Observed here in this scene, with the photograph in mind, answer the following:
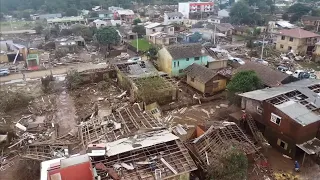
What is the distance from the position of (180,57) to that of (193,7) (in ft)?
173

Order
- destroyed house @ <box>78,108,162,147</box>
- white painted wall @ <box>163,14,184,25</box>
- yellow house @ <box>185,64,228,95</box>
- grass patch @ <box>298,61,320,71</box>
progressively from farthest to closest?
1. white painted wall @ <box>163,14,184,25</box>
2. grass patch @ <box>298,61,320,71</box>
3. yellow house @ <box>185,64,228,95</box>
4. destroyed house @ <box>78,108,162,147</box>

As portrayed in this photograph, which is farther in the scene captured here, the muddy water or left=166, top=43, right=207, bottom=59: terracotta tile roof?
left=166, top=43, right=207, bottom=59: terracotta tile roof

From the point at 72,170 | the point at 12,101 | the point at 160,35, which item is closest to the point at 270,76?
the point at 72,170

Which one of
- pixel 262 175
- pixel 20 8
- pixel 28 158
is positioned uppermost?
pixel 20 8

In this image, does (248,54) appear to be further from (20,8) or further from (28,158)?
(20,8)

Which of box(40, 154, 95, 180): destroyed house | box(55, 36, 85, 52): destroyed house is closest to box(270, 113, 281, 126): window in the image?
box(40, 154, 95, 180): destroyed house

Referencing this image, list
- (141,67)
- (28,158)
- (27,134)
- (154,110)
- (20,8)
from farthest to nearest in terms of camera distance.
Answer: (20,8), (141,67), (154,110), (27,134), (28,158)

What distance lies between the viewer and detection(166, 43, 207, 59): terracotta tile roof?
2942cm

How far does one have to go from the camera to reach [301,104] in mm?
17656

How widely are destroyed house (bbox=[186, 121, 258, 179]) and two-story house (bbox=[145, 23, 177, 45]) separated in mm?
30355

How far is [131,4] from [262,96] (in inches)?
3100

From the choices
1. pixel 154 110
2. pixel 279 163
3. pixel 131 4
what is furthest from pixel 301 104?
pixel 131 4

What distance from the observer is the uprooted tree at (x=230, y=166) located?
43.0 ft

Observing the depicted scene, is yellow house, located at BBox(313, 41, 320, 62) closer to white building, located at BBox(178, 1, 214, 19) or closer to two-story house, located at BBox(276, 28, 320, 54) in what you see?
two-story house, located at BBox(276, 28, 320, 54)
